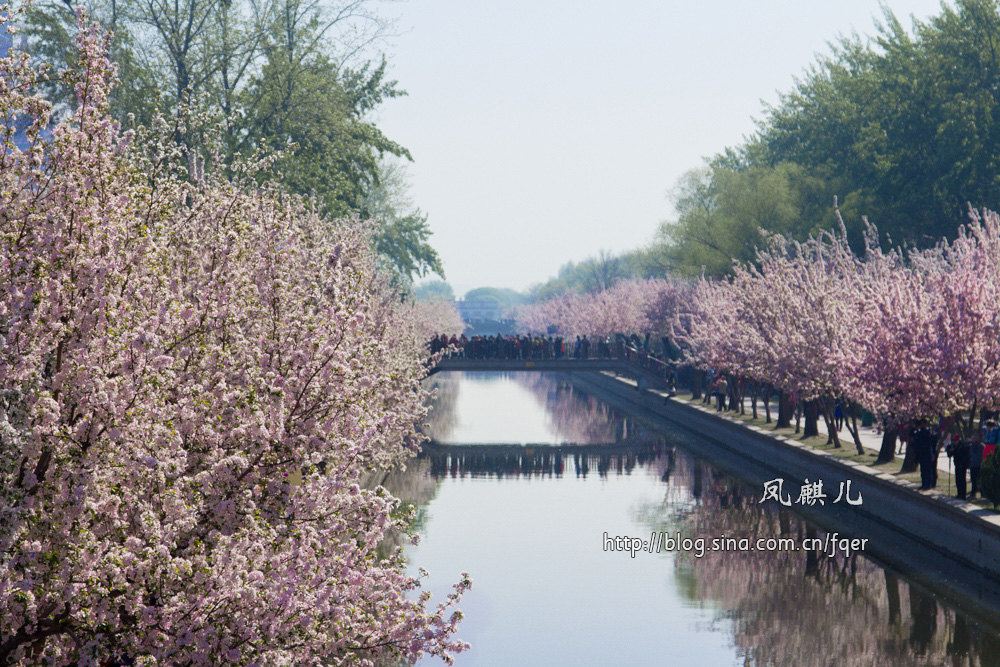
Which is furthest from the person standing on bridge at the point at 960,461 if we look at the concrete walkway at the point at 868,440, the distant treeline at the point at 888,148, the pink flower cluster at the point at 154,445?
the distant treeline at the point at 888,148

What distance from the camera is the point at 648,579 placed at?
34156mm

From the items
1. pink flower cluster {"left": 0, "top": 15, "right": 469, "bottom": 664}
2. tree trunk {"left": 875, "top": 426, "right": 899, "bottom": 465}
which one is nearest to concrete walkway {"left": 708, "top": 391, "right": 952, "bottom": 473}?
tree trunk {"left": 875, "top": 426, "right": 899, "bottom": 465}

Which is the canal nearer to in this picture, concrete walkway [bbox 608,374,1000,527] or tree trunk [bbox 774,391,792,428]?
concrete walkway [bbox 608,374,1000,527]

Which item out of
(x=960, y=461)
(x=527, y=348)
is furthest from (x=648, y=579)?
(x=527, y=348)

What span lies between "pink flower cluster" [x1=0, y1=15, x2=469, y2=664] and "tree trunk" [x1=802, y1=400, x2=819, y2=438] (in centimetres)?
3888

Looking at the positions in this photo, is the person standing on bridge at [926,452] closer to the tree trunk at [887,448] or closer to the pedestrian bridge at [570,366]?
the tree trunk at [887,448]

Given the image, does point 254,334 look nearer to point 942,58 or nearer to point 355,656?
point 355,656

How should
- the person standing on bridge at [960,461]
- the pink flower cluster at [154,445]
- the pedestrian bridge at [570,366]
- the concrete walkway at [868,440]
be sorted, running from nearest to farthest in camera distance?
the pink flower cluster at [154,445]
the person standing on bridge at [960,461]
the concrete walkway at [868,440]
the pedestrian bridge at [570,366]

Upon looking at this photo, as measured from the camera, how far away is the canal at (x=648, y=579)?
2691cm

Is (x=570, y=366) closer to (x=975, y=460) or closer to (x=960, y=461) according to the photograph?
(x=975, y=460)

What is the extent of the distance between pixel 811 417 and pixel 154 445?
1657 inches

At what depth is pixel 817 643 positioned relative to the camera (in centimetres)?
2694

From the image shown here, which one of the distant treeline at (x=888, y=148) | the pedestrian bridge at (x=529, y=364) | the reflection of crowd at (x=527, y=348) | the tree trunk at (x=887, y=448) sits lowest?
the tree trunk at (x=887, y=448)

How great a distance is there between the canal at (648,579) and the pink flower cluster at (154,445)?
537 inches
